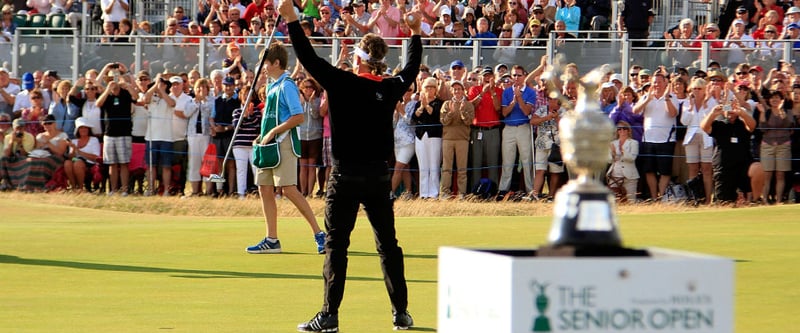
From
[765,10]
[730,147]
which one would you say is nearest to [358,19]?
[765,10]

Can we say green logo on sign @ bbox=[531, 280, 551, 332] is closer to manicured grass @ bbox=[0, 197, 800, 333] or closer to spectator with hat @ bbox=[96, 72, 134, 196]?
manicured grass @ bbox=[0, 197, 800, 333]

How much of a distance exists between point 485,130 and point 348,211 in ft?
43.1

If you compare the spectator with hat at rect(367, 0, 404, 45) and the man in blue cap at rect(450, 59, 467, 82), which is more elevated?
the spectator with hat at rect(367, 0, 404, 45)

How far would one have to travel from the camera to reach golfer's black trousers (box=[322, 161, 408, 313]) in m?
8.98

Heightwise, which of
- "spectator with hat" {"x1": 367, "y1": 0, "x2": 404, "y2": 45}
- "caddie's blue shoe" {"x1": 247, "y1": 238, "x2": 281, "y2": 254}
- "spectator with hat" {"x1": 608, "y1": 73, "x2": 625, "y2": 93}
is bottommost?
"caddie's blue shoe" {"x1": 247, "y1": 238, "x2": 281, "y2": 254}

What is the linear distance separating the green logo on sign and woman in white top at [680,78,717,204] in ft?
56.3

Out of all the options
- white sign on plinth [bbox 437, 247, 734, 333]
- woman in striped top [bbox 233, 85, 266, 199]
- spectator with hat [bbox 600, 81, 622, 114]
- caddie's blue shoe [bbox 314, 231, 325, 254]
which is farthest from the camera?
woman in striped top [bbox 233, 85, 266, 199]

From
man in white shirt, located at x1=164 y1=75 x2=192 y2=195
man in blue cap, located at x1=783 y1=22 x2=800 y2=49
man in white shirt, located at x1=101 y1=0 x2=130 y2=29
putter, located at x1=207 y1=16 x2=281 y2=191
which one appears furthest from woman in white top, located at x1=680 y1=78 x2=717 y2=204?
man in white shirt, located at x1=101 y1=0 x2=130 y2=29

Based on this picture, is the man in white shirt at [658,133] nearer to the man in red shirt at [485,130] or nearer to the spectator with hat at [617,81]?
the spectator with hat at [617,81]

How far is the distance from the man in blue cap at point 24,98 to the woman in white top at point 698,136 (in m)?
11.9

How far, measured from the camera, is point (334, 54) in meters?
23.6

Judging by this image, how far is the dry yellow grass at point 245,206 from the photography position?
20344 millimetres

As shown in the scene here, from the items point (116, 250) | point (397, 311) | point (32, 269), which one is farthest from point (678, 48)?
point (397, 311)

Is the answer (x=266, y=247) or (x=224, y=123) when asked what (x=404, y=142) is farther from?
(x=266, y=247)
